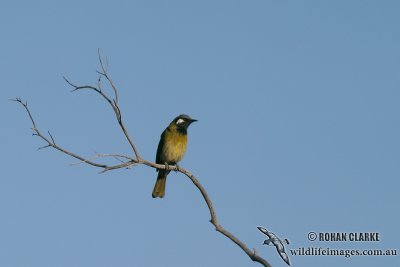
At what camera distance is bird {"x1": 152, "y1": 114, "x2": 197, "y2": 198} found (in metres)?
14.1

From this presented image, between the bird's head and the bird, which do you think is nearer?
the bird

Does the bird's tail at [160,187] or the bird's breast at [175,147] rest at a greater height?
the bird's breast at [175,147]

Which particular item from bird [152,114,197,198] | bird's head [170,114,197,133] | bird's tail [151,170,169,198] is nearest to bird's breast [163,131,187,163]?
bird [152,114,197,198]

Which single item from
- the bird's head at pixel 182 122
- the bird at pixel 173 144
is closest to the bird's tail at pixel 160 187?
the bird at pixel 173 144

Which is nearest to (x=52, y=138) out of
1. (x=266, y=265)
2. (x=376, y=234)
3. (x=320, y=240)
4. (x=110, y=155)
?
(x=110, y=155)

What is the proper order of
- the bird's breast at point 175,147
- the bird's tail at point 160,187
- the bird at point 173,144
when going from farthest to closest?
1. the bird's breast at point 175,147
2. the bird at point 173,144
3. the bird's tail at point 160,187

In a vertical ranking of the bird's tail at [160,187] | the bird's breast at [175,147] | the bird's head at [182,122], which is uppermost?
the bird's head at [182,122]

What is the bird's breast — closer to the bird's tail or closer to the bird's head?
the bird's head

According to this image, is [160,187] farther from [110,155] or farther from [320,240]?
[110,155]

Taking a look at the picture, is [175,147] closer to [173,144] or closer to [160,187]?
[173,144]

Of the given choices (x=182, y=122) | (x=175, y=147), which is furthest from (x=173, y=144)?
(x=182, y=122)

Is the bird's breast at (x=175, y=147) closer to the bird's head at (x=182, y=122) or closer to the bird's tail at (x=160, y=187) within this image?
the bird's head at (x=182, y=122)

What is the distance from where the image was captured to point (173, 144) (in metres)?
14.2

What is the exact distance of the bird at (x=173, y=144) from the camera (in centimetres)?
1407
